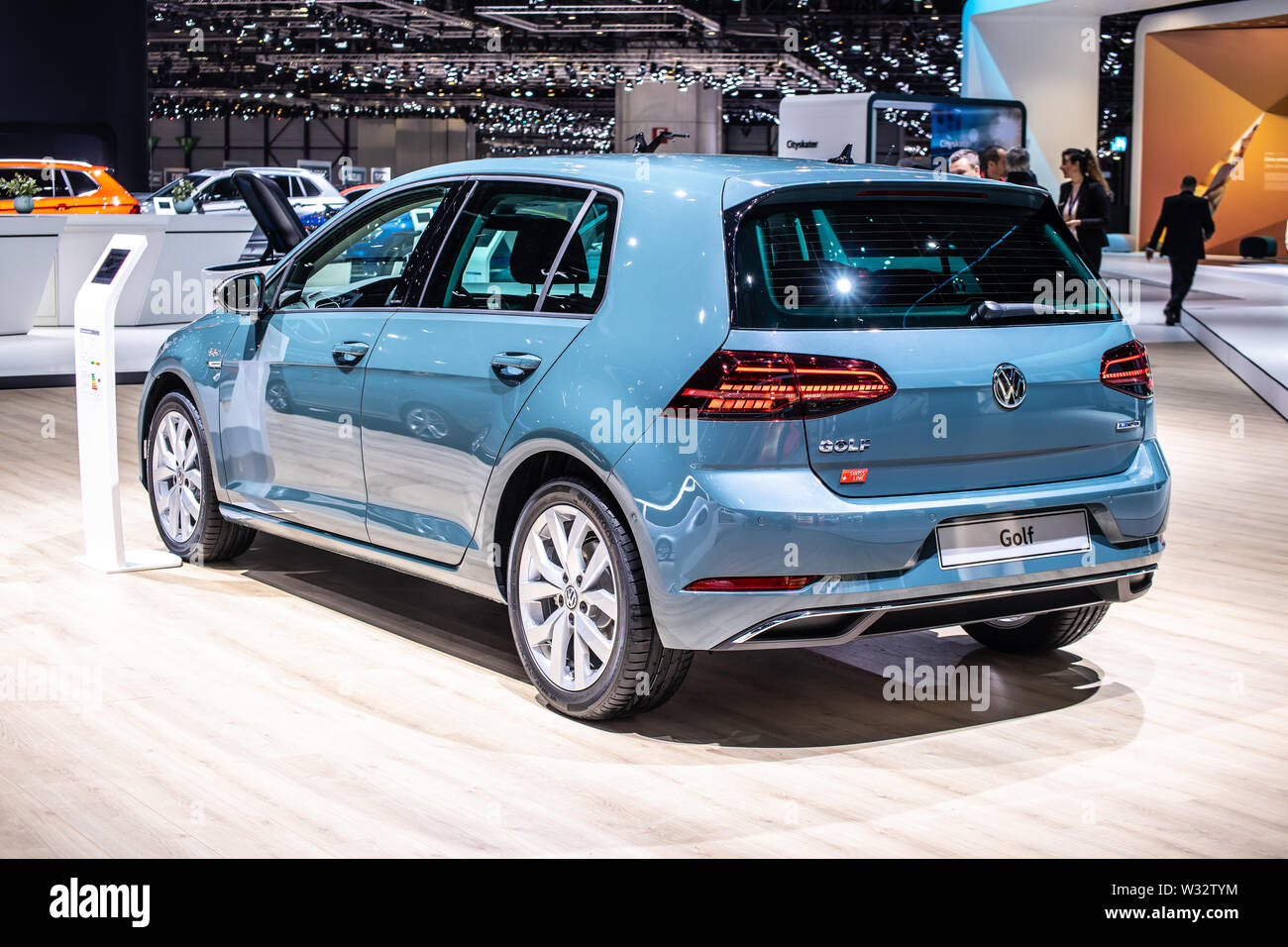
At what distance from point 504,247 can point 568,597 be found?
1097mm

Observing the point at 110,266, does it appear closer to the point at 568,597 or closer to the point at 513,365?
the point at 513,365

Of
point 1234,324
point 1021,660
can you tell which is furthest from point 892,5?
point 1021,660

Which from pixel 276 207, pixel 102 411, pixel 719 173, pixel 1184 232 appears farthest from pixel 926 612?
pixel 1184 232

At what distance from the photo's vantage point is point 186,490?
6.07 metres

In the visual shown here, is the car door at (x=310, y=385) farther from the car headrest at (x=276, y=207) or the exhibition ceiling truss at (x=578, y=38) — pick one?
the exhibition ceiling truss at (x=578, y=38)

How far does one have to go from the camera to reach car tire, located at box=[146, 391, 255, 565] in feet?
19.3

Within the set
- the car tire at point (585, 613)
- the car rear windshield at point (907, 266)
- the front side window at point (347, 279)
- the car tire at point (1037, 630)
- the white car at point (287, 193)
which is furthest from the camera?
the white car at point (287, 193)

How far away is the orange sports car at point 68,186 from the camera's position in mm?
20531

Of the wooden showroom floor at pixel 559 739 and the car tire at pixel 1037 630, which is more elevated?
the car tire at pixel 1037 630

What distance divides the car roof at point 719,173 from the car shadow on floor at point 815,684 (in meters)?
1.41

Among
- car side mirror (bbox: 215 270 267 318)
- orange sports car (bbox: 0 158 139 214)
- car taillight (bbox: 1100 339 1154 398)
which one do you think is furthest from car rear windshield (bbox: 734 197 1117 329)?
orange sports car (bbox: 0 158 139 214)

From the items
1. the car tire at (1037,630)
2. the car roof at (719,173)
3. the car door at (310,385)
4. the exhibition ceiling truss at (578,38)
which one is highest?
the exhibition ceiling truss at (578,38)

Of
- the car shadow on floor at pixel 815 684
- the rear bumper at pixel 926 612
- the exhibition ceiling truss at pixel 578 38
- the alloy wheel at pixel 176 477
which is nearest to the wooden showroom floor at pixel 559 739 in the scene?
the car shadow on floor at pixel 815 684

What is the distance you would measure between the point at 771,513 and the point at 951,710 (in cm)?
106
